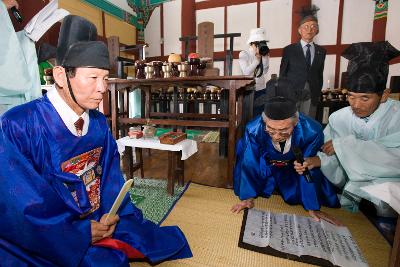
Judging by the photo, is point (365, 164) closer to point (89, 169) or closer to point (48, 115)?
point (89, 169)

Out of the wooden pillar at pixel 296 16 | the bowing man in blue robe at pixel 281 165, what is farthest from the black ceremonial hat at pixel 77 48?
the wooden pillar at pixel 296 16

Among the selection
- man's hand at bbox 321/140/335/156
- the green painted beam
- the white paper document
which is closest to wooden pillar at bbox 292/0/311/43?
the green painted beam

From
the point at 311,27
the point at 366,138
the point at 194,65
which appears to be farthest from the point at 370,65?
the point at 194,65

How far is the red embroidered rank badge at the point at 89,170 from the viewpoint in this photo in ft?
4.77

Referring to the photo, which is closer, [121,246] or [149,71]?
[121,246]

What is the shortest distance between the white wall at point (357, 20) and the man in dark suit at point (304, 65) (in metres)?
5.09

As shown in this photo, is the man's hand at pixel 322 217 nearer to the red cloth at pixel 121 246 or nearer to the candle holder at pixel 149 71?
the red cloth at pixel 121 246

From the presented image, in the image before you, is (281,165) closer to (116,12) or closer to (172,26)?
(116,12)

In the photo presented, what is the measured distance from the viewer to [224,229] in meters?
2.12

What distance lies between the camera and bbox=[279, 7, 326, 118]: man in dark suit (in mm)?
3713

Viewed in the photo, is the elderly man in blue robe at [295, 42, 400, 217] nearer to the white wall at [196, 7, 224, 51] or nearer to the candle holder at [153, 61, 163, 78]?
the candle holder at [153, 61, 163, 78]

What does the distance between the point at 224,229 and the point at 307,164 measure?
956 mm

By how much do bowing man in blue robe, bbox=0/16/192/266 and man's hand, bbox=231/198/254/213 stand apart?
82cm

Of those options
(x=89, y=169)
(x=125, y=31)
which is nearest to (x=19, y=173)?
(x=89, y=169)
